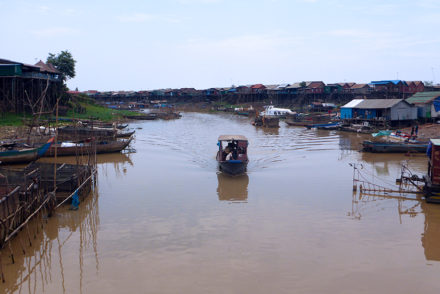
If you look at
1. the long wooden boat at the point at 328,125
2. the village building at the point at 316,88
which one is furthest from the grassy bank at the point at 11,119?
the village building at the point at 316,88

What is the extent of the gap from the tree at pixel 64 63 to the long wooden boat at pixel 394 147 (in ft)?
105

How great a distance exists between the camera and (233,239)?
367 inches

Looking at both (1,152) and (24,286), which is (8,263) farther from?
(1,152)

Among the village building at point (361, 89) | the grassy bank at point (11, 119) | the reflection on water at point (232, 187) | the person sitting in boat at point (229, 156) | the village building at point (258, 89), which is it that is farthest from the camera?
the village building at point (258, 89)

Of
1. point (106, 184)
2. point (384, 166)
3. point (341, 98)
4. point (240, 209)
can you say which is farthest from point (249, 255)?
point (341, 98)

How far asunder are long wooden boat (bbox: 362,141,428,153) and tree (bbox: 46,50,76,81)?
105ft

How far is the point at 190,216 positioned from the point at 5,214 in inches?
181

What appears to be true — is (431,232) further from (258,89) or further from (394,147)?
(258,89)

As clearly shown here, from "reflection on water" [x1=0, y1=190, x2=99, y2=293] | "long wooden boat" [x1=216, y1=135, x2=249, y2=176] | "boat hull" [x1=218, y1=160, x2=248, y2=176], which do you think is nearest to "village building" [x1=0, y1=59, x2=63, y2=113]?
"long wooden boat" [x1=216, y1=135, x2=249, y2=176]

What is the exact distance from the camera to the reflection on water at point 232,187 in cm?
1302

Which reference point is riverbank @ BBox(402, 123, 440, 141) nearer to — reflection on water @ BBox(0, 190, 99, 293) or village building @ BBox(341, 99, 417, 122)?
village building @ BBox(341, 99, 417, 122)

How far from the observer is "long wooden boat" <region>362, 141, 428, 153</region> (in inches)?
802

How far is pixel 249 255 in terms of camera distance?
8.47m

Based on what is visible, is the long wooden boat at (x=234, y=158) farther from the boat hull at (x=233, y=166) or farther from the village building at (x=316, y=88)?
the village building at (x=316, y=88)
